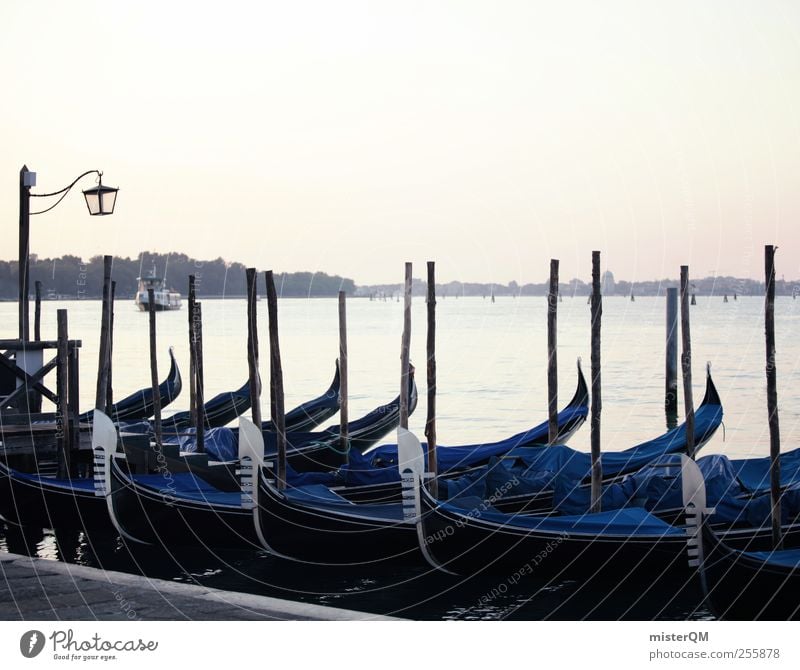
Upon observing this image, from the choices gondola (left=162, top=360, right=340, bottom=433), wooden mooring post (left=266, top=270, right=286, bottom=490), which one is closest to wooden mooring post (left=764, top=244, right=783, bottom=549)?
wooden mooring post (left=266, top=270, right=286, bottom=490)

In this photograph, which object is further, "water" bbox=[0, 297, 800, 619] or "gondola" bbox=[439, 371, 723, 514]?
"gondola" bbox=[439, 371, 723, 514]

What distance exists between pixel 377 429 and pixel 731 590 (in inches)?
173

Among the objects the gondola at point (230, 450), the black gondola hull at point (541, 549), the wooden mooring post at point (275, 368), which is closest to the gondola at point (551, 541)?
the black gondola hull at point (541, 549)

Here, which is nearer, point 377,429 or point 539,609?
Result: point 539,609

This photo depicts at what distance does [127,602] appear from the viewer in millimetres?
2918

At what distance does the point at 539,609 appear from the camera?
4.55 metres

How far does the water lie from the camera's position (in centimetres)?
466

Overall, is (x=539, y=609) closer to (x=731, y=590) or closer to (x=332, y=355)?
(x=731, y=590)

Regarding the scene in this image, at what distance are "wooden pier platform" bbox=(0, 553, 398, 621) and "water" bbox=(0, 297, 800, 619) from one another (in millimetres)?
1669

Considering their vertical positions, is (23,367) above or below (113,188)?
below

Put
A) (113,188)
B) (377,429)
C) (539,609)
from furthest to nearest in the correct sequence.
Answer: (377,429) → (113,188) → (539,609)

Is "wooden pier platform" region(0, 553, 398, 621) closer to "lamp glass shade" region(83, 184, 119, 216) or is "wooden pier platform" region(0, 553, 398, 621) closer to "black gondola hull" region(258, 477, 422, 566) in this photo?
"black gondola hull" region(258, 477, 422, 566)
